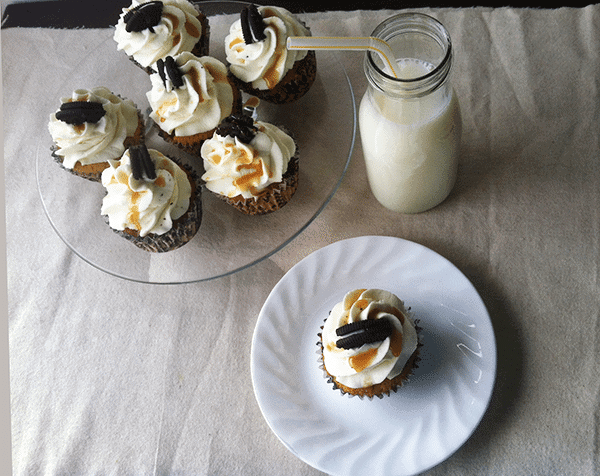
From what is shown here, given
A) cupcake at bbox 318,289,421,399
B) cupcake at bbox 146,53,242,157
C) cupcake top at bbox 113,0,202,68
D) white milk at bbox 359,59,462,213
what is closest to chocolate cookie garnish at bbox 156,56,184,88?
cupcake at bbox 146,53,242,157

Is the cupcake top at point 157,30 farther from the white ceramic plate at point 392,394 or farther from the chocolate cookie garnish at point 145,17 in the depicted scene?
the white ceramic plate at point 392,394

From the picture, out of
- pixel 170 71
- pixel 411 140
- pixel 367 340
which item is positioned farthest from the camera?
pixel 170 71

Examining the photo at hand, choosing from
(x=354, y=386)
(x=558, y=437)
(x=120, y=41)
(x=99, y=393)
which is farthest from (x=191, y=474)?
(x=120, y=41)

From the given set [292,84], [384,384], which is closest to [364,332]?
[384,384]

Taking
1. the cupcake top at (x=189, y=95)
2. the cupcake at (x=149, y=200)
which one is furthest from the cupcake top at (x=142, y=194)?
the cupcake top at (x=189, y=95)

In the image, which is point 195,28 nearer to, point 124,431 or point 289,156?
point 289,156

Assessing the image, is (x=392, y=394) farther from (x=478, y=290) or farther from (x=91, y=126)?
(x=91, y=126)

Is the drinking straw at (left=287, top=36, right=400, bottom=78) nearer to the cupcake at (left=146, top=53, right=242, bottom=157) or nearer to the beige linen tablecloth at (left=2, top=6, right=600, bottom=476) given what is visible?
the cupcake at (left=146, top=53, right=242, bottom=157)
